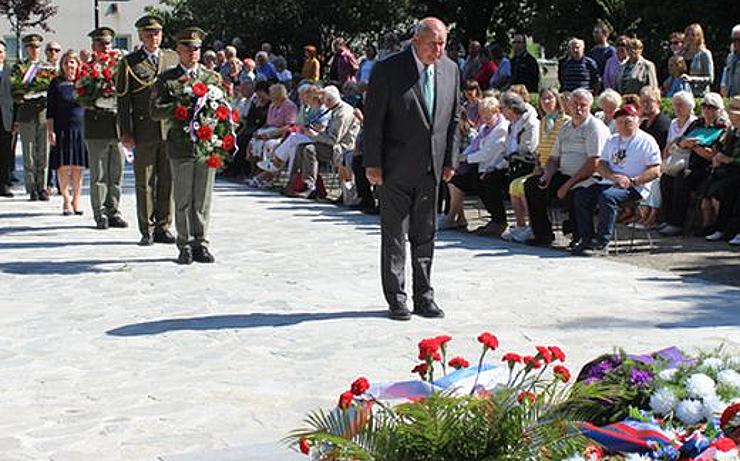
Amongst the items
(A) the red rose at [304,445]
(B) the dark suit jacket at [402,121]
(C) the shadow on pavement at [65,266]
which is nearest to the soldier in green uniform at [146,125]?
(C) the shadow on pavement at [65,266]

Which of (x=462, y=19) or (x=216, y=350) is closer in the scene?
(x=216, y=350)

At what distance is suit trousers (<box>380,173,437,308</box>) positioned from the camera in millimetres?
9805

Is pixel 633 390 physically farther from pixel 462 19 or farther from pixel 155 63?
pixel 462 19

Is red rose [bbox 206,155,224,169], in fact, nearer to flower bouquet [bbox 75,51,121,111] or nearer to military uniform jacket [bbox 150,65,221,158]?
military uniform jacket [bbox 150,65,221,158]

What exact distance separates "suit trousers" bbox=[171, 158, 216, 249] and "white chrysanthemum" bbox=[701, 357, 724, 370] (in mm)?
7713

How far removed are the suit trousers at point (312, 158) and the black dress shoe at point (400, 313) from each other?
345 inches

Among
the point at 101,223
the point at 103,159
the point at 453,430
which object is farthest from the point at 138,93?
the point at 453,430


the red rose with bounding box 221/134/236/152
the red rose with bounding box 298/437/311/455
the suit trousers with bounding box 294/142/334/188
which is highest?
the red rose with bounding box 221/134/236/152

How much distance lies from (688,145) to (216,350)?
7003 mm

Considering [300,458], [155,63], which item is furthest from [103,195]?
[300,458]

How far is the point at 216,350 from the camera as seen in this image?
8.83 meters

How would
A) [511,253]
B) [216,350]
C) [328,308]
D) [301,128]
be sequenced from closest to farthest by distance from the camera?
[216,350], [328,308], [511,253], [301,128]

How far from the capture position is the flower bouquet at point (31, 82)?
57.9ft

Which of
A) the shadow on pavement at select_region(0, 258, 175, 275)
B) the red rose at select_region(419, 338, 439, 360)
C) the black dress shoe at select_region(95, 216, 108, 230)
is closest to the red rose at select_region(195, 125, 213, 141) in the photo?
the shadow on pavement at select_region(0, 258, 175, 275)
